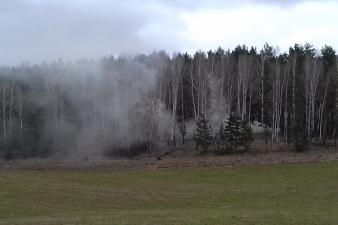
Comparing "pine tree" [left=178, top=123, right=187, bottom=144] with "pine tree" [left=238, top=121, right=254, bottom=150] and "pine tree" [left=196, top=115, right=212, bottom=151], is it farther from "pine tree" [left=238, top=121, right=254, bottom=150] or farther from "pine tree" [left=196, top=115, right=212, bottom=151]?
"pine tree" [left=238, top=121, right=254, bottom=150]

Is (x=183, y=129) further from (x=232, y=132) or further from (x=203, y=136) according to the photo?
(x=232, y=132)

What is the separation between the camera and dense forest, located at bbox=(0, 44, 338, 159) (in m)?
81.9

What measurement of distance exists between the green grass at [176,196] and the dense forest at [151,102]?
24.9 meters

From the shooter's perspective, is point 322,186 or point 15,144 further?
point 15,144

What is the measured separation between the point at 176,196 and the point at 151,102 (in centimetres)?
4590

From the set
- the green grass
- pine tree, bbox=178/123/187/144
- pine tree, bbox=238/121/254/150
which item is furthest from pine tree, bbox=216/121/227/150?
the green grass

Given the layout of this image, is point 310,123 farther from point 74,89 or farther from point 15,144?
point 15,144

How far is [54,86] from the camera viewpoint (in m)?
91.2

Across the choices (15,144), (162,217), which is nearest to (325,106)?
(15,144)

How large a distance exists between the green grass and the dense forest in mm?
24894

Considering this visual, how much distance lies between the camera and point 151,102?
279ft

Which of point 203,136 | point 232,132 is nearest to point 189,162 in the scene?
point 232,132

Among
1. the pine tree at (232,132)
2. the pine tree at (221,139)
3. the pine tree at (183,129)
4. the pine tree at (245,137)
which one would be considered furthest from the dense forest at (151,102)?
the pine tree at (245,137)

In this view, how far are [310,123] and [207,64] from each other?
18.7m
